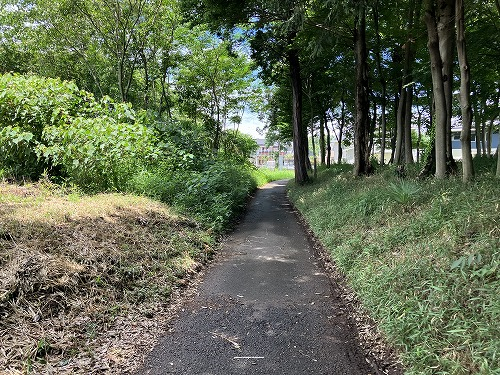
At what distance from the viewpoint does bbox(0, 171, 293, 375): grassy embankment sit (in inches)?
120

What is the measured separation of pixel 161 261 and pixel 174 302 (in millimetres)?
1029

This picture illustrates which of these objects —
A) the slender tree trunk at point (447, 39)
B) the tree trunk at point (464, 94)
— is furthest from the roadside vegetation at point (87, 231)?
the slender tree trunk at point (447, 39)

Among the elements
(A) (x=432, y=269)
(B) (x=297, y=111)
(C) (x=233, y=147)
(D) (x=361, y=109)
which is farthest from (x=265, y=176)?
(A) (x=432, y=269)

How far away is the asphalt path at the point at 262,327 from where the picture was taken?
3.07 metres

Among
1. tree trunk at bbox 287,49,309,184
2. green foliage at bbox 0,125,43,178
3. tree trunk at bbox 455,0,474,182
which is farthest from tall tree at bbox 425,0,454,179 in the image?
green foliage at bbox 0,125,43,178

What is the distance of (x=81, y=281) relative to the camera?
3.94m

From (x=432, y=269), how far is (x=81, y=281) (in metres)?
3.88

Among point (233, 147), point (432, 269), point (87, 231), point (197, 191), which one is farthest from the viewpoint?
point (233, 147)

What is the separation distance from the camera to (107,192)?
26.3 ft

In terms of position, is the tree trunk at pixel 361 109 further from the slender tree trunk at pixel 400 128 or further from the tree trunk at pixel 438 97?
the tree trunk at pixel 438 97

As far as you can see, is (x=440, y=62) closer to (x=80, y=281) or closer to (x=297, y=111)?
(x=80, y=281)

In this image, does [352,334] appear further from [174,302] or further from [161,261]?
[161,261]

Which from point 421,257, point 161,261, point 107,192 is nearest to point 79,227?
point 161,261

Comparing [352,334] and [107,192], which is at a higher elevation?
Answer: [107,192]
